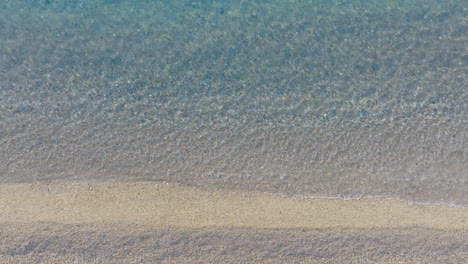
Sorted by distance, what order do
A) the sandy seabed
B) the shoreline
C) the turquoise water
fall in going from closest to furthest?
the sandy seabed < the shoreline < the turquoise water

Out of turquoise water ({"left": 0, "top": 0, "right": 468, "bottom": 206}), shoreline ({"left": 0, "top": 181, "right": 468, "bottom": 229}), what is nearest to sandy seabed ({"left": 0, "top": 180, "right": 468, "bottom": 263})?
shoreline ({"left": 0, "top": 181, "right": 468, "bottom": 229})

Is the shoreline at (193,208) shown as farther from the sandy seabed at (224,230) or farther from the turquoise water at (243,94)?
the turquoise water at (243,94)

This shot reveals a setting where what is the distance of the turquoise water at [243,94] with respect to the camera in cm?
766

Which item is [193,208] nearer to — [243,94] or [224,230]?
[224,230]

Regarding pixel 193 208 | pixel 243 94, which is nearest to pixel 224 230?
pixel 193 208

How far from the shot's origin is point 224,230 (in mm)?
6930

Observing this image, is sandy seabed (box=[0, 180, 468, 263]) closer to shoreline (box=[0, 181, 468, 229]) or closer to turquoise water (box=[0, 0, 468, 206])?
shoreline (box=[0, 181, 468, 229])

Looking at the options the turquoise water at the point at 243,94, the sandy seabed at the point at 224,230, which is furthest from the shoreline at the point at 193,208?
the turquoise water at the point at 243,94

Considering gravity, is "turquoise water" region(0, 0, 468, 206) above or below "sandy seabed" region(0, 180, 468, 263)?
above

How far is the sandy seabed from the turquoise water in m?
0.38

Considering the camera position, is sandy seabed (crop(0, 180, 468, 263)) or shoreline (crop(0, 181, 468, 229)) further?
shoreline (crop(0, 181, 468, 229))

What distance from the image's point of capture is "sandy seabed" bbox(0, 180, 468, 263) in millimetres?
6758

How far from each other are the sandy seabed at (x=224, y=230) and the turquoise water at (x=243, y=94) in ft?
1.26

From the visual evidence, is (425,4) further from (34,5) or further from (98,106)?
(34,5)
